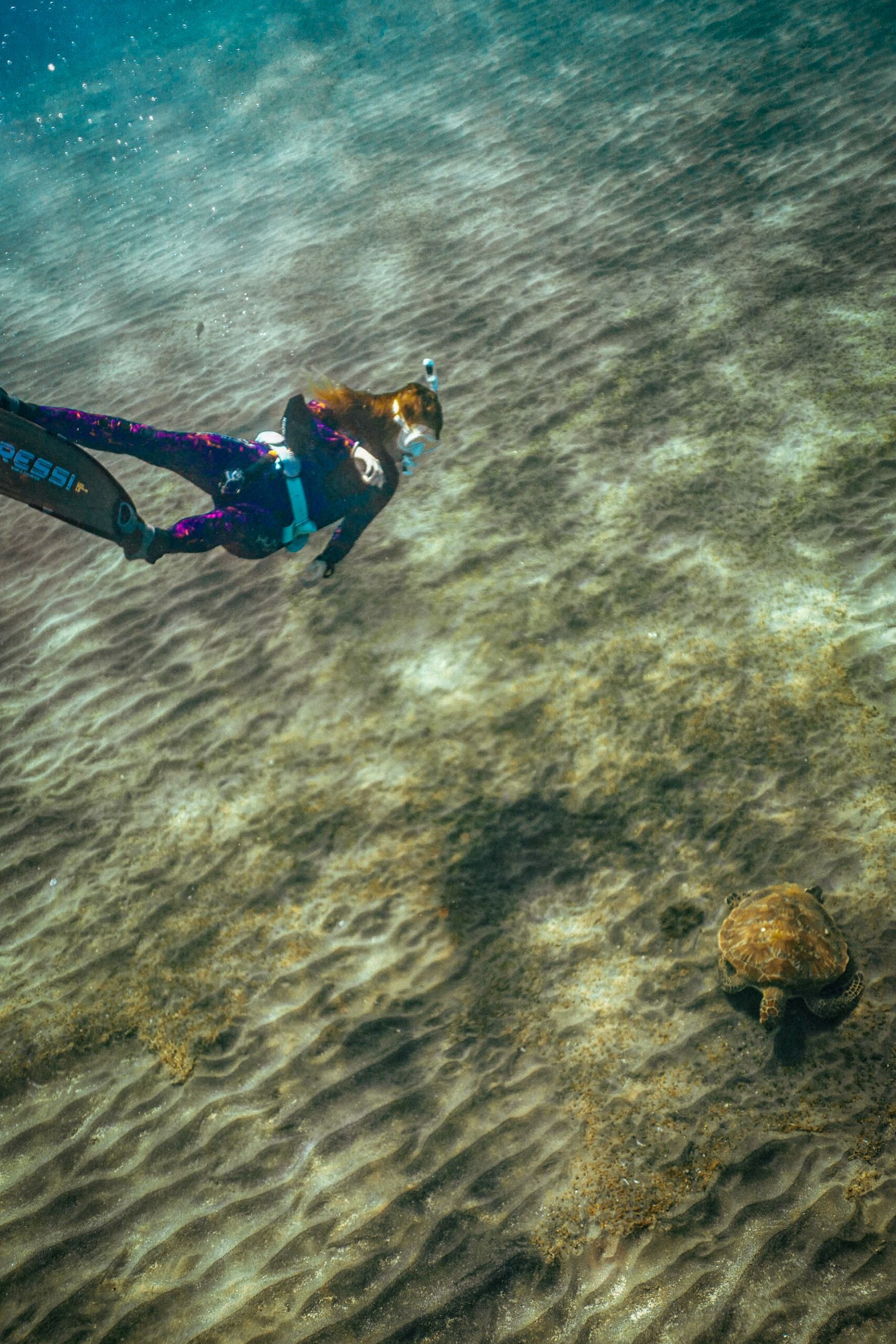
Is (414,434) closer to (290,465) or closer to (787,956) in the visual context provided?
(290,465)

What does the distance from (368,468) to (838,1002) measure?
4.12 metres

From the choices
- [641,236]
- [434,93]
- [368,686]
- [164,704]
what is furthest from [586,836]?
[434,93]

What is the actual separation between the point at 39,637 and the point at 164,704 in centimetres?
184

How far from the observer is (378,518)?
7238 millimetres

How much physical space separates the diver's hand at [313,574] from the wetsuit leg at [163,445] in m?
0.79

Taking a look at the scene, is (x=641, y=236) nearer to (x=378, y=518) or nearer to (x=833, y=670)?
(x=378, y=518)

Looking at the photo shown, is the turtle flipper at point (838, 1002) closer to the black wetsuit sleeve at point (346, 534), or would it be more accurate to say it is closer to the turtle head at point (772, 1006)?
the turtle head at point (772, 1006)

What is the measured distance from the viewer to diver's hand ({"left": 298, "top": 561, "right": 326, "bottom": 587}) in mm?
5344

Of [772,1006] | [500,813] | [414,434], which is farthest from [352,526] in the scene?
[772,1006]

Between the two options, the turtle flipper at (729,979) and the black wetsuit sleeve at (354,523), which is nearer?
the turtle flipper at (729,979)

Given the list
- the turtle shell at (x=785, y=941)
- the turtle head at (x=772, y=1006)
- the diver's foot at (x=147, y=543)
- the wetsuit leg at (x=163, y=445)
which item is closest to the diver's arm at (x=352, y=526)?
the wetsuit leg at (x=163, y=445)

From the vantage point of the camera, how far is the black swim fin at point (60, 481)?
428cm

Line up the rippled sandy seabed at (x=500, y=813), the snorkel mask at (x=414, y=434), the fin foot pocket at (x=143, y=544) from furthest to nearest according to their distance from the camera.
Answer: the fin foot pocket at (x=143, y=544) < the snorkel mask at (x=414, y=434) < the rippled sandy seabed at (x=500, y=813)

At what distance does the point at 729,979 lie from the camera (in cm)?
407
